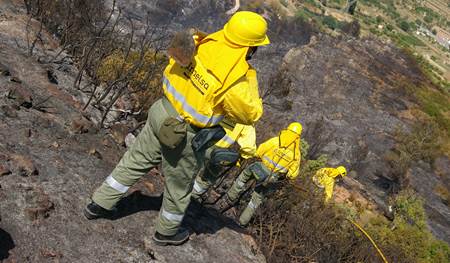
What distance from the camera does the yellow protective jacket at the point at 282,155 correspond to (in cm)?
476

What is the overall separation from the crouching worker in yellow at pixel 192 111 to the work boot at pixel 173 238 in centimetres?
7

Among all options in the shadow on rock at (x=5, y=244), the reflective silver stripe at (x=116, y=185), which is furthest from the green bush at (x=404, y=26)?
the shadow on rock at (x=5, y=244)

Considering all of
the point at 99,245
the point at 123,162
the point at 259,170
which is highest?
the point at 123,162

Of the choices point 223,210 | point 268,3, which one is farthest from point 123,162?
point 268,3

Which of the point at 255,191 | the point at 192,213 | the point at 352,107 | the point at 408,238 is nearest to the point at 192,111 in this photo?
the point at 192,213

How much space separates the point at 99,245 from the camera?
2.91m

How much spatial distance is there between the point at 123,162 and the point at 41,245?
0.72m

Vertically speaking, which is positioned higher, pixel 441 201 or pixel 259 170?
pixel 259 170

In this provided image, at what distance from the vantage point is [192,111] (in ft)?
8.96

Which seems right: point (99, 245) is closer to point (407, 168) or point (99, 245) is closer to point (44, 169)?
point (44, 169)

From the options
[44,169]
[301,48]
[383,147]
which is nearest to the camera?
[44,169]

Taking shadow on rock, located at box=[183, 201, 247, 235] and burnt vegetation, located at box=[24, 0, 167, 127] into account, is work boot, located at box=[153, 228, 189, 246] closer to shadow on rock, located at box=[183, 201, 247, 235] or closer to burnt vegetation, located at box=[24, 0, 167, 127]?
shadow on rock, located at box=[183, 201, 247, 235]

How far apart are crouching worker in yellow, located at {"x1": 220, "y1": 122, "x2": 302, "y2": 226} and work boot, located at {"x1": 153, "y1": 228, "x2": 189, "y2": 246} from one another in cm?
117

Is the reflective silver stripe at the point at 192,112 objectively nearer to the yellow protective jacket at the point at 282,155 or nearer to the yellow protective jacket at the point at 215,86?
the yellow protective jacket at the point at 215,86
